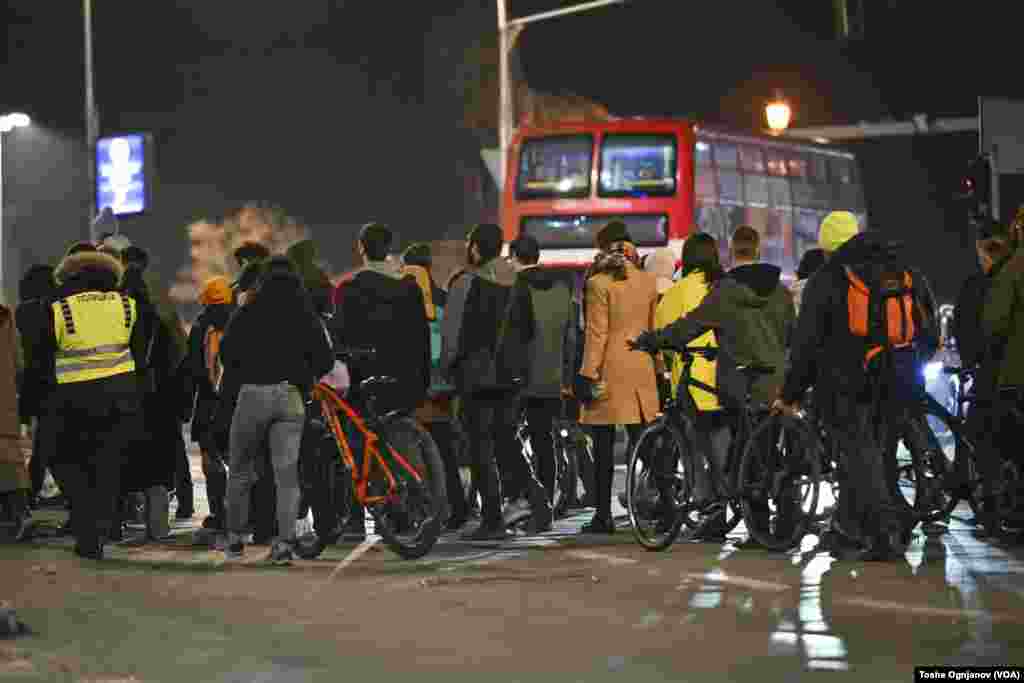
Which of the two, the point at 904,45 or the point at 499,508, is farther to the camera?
the point at 904,45

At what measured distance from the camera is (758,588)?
10219 mm

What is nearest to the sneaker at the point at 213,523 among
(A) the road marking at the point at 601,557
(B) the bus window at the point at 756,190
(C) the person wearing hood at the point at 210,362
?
(C) the person wearing hood at the point at 210,362

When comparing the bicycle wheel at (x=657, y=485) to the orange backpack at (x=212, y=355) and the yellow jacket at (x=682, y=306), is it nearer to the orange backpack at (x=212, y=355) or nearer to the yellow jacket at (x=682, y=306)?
the yellow jacket at (x=682, y=306)

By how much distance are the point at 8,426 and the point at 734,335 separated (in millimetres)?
4439

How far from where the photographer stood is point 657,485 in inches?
478

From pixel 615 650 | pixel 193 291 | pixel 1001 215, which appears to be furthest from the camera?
pixel 193 291

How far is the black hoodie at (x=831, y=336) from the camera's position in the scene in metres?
11.5

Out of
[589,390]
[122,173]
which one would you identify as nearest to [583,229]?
[589,390]

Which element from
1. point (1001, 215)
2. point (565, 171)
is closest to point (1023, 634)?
point (1001, 215)

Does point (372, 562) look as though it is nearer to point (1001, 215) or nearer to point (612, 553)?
point (612, 553)

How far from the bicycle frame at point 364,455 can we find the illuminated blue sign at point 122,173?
3325 centimetres

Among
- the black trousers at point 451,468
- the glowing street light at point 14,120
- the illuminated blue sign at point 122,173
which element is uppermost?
the glowing street light at point 14,120

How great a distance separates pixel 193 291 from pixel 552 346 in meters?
65.0

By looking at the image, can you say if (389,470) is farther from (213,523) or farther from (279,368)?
(213,523)
